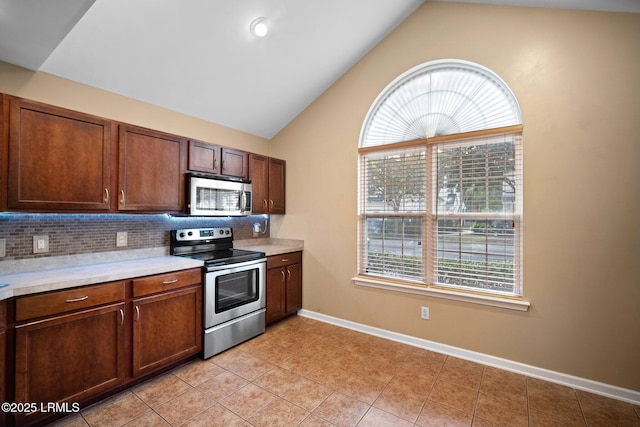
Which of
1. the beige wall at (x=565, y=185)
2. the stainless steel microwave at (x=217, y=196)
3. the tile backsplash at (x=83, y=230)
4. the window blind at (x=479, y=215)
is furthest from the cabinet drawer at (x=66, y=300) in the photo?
the window blind at (x=479, y=215)

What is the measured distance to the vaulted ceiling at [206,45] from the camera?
6.40ft

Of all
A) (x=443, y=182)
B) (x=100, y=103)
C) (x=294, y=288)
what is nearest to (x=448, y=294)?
(x=443, y=182)

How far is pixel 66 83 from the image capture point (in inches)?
91.4

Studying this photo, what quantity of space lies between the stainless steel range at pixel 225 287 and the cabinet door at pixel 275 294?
110 mm

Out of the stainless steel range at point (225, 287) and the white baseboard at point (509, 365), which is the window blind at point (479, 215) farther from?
the stainless steel range at point (225, 287)

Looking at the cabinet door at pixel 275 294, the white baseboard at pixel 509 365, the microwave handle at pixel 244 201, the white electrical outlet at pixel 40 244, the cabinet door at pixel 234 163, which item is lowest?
the white baseboard at pixel 509 365

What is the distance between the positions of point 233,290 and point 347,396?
4.86 ft

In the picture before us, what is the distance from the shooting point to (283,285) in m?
3.56

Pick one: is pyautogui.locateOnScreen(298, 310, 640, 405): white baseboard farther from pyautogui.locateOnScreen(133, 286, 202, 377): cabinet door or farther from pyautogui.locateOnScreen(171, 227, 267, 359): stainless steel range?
pyautogui.locateOnScreen(133, 286, 202, 377): cabinet door

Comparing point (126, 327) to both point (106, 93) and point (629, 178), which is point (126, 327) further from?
point (629, 178)

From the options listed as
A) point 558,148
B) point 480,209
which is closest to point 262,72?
point 480,209

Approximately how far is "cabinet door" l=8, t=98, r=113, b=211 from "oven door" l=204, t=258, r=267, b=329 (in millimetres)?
1110

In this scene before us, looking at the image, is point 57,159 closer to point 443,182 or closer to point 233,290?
point 233,290

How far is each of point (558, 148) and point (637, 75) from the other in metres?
0.67
